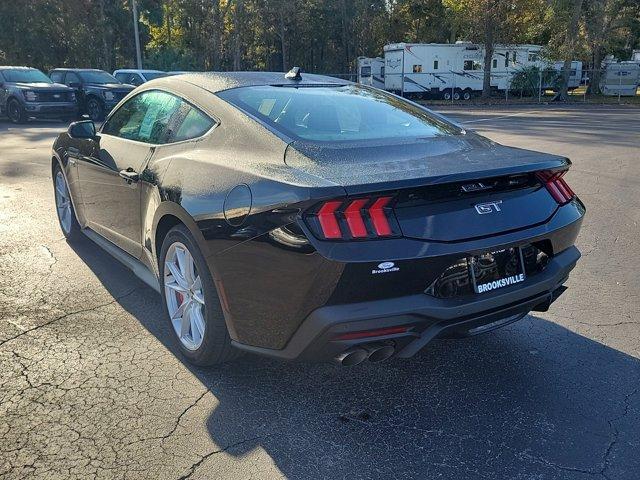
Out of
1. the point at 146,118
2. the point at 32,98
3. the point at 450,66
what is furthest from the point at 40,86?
the point at 450,66

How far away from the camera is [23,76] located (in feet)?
62.4

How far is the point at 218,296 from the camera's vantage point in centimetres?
294

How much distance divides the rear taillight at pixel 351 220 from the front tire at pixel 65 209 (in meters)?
3.62

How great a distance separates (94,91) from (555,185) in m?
19.1

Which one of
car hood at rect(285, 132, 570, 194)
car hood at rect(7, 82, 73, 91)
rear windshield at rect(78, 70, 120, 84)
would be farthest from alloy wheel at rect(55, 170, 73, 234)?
rear windshield at rect(78, 70, 120, 84)

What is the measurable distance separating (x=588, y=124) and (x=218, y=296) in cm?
1763

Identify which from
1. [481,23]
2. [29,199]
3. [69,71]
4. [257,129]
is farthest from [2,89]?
[481,23]

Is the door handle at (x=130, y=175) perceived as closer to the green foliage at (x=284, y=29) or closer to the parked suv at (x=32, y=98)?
the parked suv at (x=32, y=98)

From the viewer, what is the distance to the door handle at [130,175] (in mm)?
3752

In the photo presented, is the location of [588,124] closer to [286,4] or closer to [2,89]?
[2,89]

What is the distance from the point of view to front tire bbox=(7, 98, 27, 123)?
18172mm

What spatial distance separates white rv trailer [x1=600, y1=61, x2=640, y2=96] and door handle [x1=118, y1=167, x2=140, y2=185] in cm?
3459

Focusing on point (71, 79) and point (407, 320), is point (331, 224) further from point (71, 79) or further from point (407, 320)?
point (71, 79)

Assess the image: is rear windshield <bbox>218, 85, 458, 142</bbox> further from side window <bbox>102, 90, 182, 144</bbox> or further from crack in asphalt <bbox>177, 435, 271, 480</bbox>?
crack in asphalt <bbox>177, 435, 271, 480</bbox>
